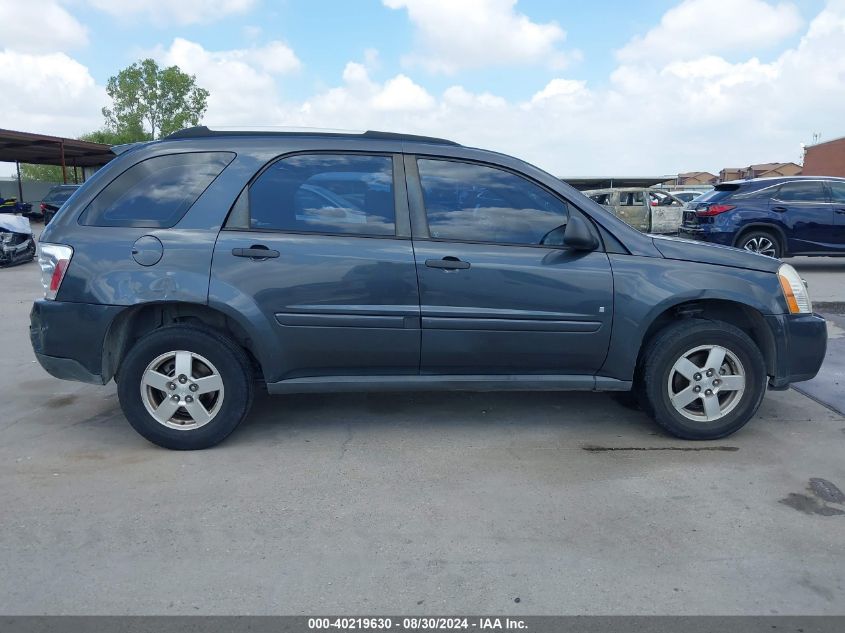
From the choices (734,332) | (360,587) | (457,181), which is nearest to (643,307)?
(734,332)

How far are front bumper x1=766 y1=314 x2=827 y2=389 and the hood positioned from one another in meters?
0.33

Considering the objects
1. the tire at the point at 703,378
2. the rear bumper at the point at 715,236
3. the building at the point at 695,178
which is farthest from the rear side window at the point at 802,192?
the building at the point at 695,178

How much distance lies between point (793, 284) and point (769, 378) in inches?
24.2

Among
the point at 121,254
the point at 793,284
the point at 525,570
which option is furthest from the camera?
the point at 793,284

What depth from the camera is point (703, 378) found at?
427cm

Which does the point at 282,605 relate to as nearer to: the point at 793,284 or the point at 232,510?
the point at 232,510

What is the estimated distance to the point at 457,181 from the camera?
424 centimetres

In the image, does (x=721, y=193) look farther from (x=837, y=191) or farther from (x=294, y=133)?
(x=294, y=133)

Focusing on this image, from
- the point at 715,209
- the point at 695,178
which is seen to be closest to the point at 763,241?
the point at 715,209

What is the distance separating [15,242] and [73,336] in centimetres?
1189

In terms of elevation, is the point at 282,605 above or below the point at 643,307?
below

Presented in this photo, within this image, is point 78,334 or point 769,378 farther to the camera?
point 769,378

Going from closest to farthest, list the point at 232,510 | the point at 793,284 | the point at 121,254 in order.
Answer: the point at 232,510 < the point at 121,254 < the point at 793,284

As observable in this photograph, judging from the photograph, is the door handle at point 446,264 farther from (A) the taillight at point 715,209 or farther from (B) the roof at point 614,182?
(B) the roof at point 614,182
